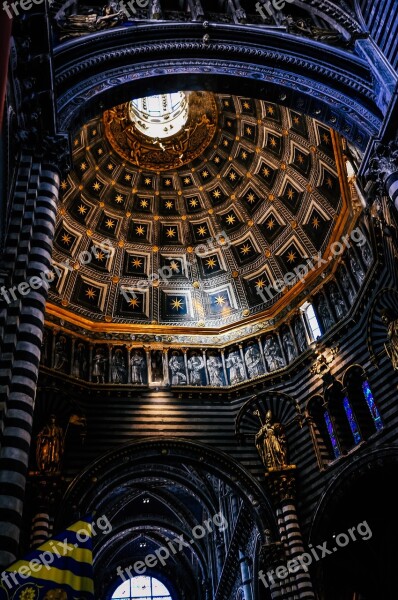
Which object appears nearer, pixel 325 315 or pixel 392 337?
pixel 392 337

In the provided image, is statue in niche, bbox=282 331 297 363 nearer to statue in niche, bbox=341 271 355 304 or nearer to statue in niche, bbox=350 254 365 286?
statue in niche, bbox=341 271 355 304

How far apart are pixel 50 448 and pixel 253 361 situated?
8.09 m

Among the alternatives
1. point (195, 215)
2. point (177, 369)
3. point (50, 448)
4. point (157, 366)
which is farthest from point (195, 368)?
point (195, 215)

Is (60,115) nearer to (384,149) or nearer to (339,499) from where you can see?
(384,149)

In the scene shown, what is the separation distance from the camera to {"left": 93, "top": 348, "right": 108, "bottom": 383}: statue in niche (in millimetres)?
19219

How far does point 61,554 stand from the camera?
6434 mm

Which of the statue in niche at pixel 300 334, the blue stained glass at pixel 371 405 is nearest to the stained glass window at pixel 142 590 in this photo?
the statue in niche at pixel 300 334

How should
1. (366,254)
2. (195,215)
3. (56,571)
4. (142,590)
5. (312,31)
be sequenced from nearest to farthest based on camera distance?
(56,571) < (366,254) < (312,31) < (195,215) < (142,590)

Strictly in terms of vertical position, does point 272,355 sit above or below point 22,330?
above

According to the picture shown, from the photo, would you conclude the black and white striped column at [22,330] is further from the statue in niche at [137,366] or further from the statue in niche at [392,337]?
the statue in niche at [392,337]

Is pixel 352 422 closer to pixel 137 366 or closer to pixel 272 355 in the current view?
pixel 272 355

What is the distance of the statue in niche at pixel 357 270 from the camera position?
682 inches

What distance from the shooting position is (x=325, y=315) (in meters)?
18.8

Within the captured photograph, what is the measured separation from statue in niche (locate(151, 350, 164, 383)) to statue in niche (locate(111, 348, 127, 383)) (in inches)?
43.1
